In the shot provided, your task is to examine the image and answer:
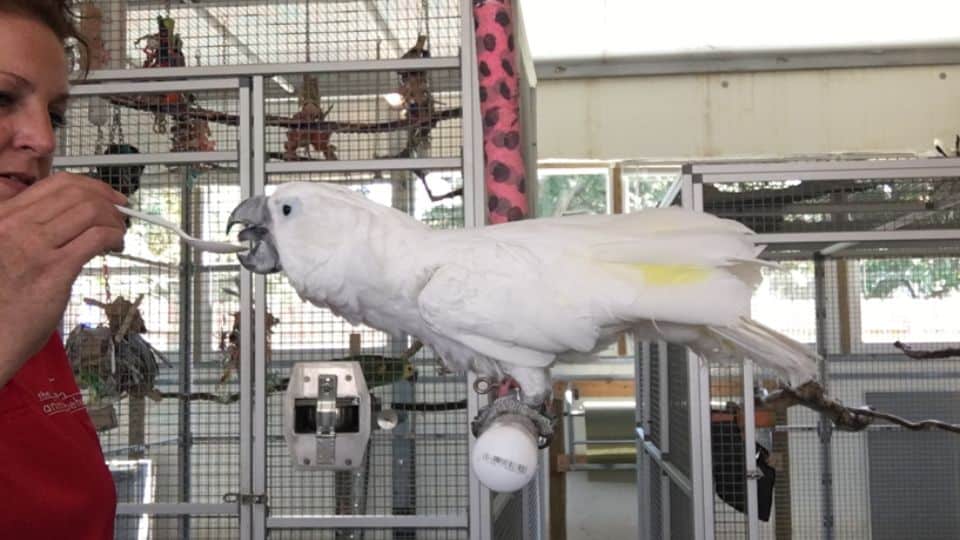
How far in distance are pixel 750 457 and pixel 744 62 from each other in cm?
390

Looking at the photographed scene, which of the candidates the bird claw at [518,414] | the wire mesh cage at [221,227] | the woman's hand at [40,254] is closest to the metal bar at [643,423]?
the wire mesh cage at [221,227]

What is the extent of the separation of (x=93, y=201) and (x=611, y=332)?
1.89ft

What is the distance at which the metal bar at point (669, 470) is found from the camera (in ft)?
7.50

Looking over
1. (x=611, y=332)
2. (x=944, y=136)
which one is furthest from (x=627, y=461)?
(x=611, y=332)

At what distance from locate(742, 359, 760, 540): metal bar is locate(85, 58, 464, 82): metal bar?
3.60 ft

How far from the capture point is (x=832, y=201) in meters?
2.49

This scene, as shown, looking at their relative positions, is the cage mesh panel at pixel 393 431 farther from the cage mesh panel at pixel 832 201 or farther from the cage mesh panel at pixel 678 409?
the cage mesh panel at pixel 832 201

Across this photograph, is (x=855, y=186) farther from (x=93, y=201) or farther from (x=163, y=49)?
(x=93, y=201)

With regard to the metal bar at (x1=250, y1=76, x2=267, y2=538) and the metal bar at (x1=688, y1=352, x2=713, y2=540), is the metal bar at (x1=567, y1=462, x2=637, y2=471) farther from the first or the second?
the metal bar at (x1=250, y1=76, x2=267, y2=538)

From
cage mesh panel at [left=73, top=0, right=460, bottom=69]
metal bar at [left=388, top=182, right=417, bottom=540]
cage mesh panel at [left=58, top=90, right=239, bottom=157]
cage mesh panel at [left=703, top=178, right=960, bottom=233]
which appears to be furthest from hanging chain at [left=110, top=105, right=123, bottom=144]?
cage mesh panel at [left=703, top=178, right=960, bottom=233]

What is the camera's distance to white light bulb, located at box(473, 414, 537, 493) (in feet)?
2.56

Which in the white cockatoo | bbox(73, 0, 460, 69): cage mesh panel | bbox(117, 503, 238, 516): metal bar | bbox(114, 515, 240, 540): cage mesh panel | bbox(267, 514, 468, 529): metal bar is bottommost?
bbox(114, 515, 240, 540): cage mesh panel

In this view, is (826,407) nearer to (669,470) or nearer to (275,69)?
(669,470)

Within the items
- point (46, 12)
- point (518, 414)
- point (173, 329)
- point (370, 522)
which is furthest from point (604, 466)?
point (46, 12)
